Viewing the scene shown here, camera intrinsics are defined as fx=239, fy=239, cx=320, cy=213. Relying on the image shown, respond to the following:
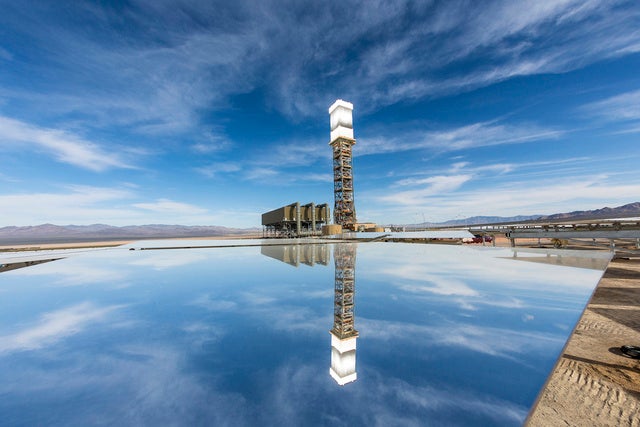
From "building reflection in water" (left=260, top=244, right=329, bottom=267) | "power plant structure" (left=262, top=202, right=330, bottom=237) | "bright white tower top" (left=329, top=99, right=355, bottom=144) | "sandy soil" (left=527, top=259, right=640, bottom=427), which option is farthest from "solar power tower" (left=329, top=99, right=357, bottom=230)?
"sandy soil" (left=527, top=259, right=640, bottom=427)

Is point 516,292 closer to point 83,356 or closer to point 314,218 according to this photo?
point 83,356

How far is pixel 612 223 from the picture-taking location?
76.4 feet

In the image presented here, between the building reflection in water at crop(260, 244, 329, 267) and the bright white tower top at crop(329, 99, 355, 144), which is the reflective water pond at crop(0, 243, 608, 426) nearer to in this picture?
the building reflection in water at crop(260, 244, 329, 267)

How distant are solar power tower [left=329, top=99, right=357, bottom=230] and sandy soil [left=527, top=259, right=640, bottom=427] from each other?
4810 centimetres

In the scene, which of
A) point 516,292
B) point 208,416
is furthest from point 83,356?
point 516,292

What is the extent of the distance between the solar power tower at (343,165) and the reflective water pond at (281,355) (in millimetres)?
48615

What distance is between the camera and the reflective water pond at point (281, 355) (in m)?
2.49

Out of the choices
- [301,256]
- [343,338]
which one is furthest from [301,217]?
[343,338]

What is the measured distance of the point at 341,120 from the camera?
55844 millimetres

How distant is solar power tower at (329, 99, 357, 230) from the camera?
55.7 meters

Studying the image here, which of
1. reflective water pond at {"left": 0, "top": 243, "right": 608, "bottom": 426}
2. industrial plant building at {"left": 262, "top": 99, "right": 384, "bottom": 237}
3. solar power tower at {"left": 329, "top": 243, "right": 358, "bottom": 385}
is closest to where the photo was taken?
reflective water pond at {"left": 0, "top": 243, "right": 608, "bottom": 426}

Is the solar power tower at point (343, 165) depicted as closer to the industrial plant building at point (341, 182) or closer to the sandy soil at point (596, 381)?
the industrial plant building at point (341, 182)

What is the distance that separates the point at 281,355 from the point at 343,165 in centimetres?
5487

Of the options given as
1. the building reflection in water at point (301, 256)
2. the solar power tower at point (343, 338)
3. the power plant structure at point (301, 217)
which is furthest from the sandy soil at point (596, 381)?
the power plant structure at point (301, 217)
